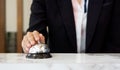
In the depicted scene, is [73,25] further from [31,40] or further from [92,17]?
[31,40]

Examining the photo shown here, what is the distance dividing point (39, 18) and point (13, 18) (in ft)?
6.07

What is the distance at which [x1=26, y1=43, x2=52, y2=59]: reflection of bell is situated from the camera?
74 cm

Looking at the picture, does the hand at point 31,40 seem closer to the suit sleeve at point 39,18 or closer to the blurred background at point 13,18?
the suit sleeve at point 39,18

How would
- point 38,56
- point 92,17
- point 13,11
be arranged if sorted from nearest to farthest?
point 38,56 < point 92,17 < point 13,11

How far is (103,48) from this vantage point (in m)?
1.11

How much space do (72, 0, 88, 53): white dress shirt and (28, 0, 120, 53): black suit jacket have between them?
0.02 m

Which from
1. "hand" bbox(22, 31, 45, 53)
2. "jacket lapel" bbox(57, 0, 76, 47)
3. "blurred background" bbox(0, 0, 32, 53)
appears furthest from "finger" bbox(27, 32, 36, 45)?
"blurred background" bbox(0, 0, 32, 53)

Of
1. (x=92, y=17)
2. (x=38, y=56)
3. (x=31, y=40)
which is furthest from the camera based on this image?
(x=92, y=17)

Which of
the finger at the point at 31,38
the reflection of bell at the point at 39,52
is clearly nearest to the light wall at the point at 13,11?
the finger at the point at 31,38

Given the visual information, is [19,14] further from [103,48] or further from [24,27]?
[103,48]

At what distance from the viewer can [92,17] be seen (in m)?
1.05

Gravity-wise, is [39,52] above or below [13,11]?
below

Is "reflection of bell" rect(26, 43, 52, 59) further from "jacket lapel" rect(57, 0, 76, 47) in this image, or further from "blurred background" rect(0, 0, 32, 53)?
"blurred background" rect(0, 0, 32, 53)

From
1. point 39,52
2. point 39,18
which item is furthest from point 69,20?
point 39,52
